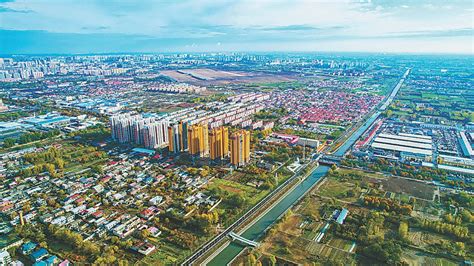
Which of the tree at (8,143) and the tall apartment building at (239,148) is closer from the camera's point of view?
the tall apartment building at (239,148)

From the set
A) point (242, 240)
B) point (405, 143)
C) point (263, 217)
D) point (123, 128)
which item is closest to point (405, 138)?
point (405, 143)

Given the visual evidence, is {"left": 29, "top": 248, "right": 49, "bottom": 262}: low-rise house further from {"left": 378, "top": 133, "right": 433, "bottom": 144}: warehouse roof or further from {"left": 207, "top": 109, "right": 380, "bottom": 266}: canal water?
{"left": 378, "top": 133, "right": 433, "bottom": 144}: warehouse roof

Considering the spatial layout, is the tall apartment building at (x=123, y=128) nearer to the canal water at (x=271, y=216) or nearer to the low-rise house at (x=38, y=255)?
the low-rise house at (x=38, y=255)

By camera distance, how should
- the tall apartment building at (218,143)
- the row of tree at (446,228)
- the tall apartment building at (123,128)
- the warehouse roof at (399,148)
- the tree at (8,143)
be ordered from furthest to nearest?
1. the tall apartment building at (123,128)
2. the tree at (8,143)
3. the warehouse roof at (399,148)
4. the tall apartment building at (218,143)
5. the row of tree at (446,228)

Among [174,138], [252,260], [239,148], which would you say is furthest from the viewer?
[174,138]

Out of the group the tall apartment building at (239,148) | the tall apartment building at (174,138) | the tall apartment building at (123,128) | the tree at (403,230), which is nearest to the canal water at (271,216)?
the tall apartment building at (239,148)

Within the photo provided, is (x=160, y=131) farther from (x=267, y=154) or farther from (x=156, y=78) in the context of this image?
(x=156, y=78)

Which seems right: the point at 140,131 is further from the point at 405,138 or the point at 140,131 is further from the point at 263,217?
the point at 405,138
